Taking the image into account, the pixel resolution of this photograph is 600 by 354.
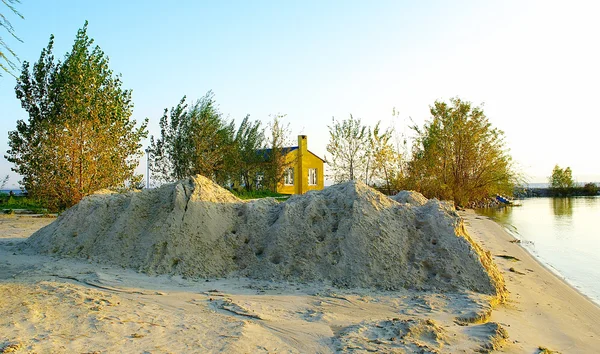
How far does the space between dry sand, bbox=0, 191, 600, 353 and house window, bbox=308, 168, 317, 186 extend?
1055 inches

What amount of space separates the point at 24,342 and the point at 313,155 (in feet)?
101

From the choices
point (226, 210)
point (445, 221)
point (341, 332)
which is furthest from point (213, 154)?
point (341, 332)

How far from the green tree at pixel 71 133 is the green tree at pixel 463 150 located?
1620 cm

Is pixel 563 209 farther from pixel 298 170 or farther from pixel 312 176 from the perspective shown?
pixel 298 170

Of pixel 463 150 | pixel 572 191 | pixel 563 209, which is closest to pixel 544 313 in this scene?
pixel 463 150

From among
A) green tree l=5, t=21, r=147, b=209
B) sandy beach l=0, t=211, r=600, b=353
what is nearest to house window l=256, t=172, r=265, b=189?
green tree l=5, t=21, r=147, b=209

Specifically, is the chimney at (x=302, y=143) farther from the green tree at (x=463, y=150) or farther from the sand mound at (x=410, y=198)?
the sand mound at (x=410, y=198)

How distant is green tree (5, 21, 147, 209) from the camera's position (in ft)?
46.6

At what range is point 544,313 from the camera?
18.9 ft

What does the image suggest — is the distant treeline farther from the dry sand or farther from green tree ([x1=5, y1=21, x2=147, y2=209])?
the dry sand

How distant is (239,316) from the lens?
480 cm

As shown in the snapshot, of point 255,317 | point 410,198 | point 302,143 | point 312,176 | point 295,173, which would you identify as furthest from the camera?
point 312,176

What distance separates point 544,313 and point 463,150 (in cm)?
2252

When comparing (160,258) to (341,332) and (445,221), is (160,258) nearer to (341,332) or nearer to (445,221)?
(341,332)
